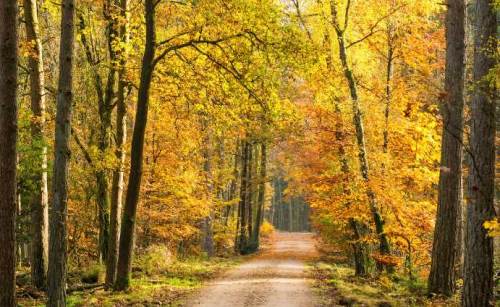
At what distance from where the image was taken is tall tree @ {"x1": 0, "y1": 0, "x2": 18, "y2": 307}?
7.96m

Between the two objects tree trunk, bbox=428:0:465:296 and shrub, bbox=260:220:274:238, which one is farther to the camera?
shrub, bbox=260:220:274:238

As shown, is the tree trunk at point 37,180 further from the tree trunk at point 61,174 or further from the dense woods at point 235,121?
the tree trunk at point 61,174

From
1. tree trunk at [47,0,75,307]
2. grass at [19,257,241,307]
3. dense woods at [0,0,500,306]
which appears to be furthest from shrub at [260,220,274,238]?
tree trunk at [47,0,75,307]

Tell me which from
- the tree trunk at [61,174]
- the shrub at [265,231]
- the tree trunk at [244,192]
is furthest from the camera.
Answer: the shrub at [265,231]

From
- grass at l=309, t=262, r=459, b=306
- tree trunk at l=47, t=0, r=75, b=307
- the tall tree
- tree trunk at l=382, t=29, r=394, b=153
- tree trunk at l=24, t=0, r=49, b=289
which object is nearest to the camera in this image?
the tall tree

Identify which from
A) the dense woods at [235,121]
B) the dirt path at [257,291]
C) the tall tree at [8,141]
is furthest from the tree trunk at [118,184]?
the tall tree at [8,141]

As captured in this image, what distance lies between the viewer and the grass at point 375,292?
1114 cm

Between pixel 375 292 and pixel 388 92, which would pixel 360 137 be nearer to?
pixel 388 92

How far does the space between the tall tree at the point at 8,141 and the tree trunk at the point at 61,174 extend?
3.18ft

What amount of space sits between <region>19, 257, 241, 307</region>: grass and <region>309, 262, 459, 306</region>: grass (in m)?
3.71

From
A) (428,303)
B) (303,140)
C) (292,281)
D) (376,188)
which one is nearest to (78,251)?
(292,281)

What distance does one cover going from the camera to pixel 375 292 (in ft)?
41.5

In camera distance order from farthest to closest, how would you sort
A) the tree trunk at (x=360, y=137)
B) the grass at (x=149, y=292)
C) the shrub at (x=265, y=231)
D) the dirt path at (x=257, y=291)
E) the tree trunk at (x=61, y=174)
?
the shrub at (x=265, y=231)
the tree trunk at (x=360, y=137)
the dirt path at (x=257, y=291)
the grass at (x=149, y=292)
the tree trunk at (x=61, y=174)

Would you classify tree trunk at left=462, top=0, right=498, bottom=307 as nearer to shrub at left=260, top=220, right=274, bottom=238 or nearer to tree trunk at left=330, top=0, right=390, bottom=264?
tree trunk at left=330, top=0, right=390, bottom=264
